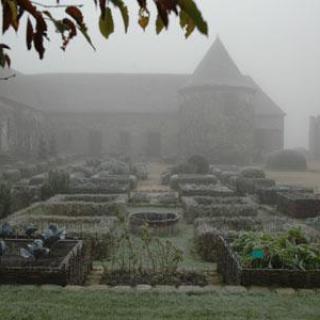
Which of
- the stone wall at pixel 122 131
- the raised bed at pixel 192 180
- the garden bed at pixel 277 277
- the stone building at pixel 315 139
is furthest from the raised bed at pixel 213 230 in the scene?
the stone building at pixel 315 139

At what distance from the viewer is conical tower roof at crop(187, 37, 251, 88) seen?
117 ft

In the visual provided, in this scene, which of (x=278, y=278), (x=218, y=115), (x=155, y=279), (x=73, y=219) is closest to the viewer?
(x=278, y=278)

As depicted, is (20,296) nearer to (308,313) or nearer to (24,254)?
(24,254)

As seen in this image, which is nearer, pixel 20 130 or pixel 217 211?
pixel 217 211

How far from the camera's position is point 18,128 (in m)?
33.6

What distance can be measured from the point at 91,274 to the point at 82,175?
14343mm

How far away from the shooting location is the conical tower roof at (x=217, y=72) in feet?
117

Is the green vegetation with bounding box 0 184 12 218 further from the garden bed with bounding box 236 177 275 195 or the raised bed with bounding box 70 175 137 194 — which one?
the garden bed with bounding box 236 177 275 195

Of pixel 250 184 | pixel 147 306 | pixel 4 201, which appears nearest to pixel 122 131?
pixel 250 184

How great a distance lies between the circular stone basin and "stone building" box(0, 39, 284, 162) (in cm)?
2453

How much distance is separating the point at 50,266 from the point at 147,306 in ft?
5.21

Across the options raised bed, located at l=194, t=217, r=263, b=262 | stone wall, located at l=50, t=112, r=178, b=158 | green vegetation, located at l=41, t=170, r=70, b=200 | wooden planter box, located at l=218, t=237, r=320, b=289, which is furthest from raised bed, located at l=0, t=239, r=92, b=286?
stone wall, located at l=50, t=112, r=178, b=158

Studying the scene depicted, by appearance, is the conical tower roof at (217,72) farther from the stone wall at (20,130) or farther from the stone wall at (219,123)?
the stone wall at (20,130)

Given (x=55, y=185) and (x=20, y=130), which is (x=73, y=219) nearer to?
(x=55, y=185)
